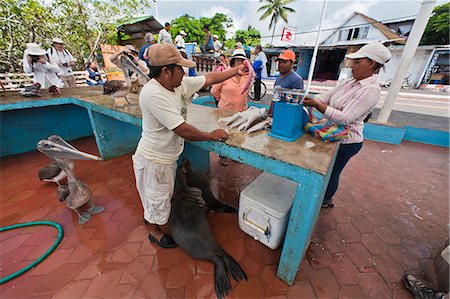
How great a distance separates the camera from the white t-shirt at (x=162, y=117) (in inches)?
56.5

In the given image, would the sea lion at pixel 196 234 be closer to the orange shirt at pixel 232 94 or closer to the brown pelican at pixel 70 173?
the brown pelican at pixel 70 173

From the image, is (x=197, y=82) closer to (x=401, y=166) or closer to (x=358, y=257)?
(x=358, y=257)

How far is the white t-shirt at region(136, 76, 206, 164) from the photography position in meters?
1.44

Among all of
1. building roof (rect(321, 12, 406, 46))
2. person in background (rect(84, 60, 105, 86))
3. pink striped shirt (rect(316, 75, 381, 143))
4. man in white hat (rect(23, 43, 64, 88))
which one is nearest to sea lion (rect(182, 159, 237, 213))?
pink striped shirt (rect(316, 75, 381, 143))

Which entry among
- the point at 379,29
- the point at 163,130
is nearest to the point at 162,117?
the point at 163,130

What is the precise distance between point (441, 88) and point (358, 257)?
19.8 metres

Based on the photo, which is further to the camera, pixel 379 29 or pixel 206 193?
pixel 379 29

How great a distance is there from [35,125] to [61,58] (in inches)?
92.2

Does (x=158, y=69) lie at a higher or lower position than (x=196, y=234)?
higher

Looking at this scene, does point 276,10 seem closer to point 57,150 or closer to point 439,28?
point 439,28

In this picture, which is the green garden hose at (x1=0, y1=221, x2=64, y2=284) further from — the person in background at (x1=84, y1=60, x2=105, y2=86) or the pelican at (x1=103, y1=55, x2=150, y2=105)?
the person in background at (x1=84, y1=60, x2=105, y2=86)

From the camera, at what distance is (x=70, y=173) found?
2.34 m

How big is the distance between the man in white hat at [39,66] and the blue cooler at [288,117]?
5.41 meters

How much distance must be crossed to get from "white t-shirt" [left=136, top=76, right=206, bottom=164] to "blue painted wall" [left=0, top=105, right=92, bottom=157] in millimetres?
4154
